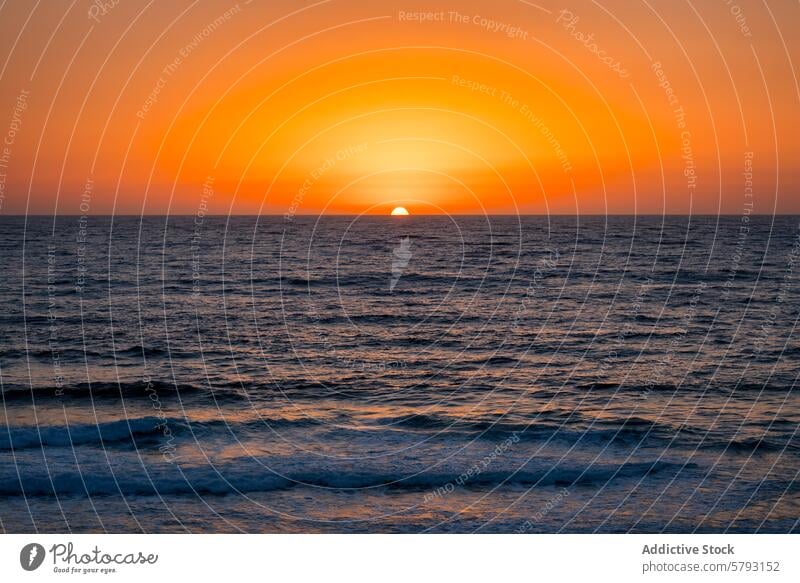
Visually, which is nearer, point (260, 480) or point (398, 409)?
point (260, 480)

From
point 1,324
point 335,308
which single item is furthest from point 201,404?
point 335,308

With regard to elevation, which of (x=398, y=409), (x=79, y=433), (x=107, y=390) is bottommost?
(x=79, y=433)

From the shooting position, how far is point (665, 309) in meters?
41.3

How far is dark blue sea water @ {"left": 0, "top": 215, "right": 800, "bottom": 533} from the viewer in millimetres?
14328

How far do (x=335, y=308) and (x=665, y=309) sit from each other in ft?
59.8

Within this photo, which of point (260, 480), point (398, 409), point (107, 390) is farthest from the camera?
point (107, 390)
